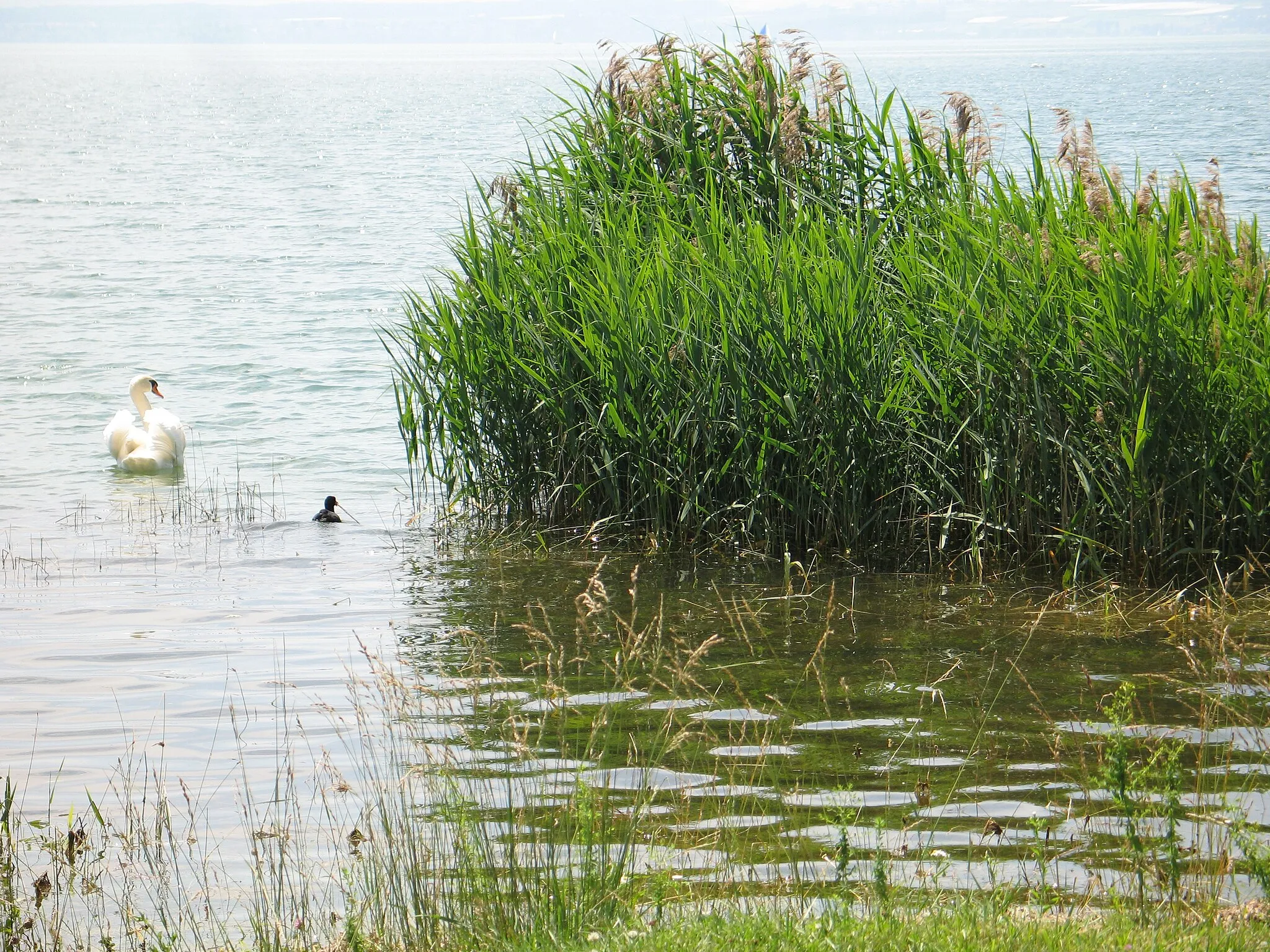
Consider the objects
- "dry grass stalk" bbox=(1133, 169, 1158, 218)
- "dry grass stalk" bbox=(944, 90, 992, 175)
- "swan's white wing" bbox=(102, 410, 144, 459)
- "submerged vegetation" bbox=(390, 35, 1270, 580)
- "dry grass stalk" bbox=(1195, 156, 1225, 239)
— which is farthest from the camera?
"swan's white wing" bbox=(102, 410, 144, 459)

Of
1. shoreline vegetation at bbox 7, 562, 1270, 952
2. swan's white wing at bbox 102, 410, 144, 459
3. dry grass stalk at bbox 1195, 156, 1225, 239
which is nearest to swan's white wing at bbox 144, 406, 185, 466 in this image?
swan's white wing at bbox 102, 410, 144, 459

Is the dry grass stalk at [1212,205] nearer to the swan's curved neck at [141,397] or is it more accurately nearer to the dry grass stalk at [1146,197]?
the dry grass stalk at [1146,197]

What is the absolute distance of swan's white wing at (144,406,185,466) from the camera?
527 inches

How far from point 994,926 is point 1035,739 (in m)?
2.35

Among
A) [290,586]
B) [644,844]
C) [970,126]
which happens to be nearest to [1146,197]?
[970,126]

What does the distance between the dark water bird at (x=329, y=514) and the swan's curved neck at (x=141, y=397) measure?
14.1 feet

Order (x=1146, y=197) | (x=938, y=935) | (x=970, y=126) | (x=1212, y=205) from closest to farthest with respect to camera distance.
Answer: (x=938, y=935) → (x=1212, y=205) → (x=1146, y=197) → (x=970, y=126)

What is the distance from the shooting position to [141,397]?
14.7 meters

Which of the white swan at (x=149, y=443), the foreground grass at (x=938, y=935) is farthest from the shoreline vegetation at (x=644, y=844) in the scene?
the white swan at (x=149, y=443)

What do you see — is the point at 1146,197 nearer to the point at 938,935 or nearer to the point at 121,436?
the point at 938,935

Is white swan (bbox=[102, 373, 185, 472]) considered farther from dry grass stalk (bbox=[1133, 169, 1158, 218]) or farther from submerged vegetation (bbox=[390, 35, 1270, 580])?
dry grass stalk (bbox=[1133, 169, 1158, 218])

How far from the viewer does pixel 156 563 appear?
9.95 m

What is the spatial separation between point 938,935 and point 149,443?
1131 cm

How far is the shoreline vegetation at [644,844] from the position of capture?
4008 mm
